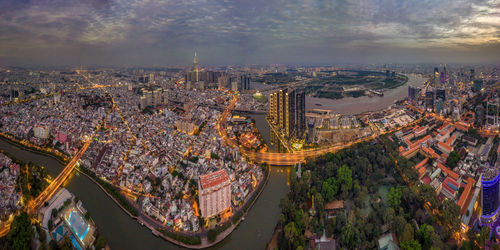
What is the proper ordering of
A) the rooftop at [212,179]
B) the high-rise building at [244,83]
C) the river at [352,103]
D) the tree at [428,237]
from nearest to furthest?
the tree at [428,237]
the rooftop at [212,179]
the river at [352,103]
the high-rise building at [244,83]

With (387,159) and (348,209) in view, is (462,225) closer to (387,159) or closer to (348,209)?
(348,209)

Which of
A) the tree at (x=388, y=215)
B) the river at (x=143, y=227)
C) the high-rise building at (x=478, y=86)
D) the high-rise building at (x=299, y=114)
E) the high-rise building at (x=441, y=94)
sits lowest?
the river at (x=143, y=227)

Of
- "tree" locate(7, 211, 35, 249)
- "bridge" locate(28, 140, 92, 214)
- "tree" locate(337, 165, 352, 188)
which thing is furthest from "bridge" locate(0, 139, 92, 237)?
"tree" locate(337, 165, 352, 188)

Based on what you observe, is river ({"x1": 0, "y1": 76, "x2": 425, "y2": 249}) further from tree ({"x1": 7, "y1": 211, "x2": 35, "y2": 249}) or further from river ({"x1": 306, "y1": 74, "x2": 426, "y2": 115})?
river ({"x1": 306, "y1": 74, "x2": 426, "y2": 115})

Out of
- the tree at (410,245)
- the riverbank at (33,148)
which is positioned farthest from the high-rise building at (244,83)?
the tree at (410,245)

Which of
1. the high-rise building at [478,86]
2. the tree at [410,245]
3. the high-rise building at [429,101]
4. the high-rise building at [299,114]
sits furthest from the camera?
the high-rise building at [478,86]

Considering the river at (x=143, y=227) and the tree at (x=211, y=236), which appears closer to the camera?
the tree at (x=211, y=236)

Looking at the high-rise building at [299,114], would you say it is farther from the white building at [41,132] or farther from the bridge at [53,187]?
the white building at [41,132]

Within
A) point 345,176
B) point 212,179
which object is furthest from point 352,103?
point 212,179
